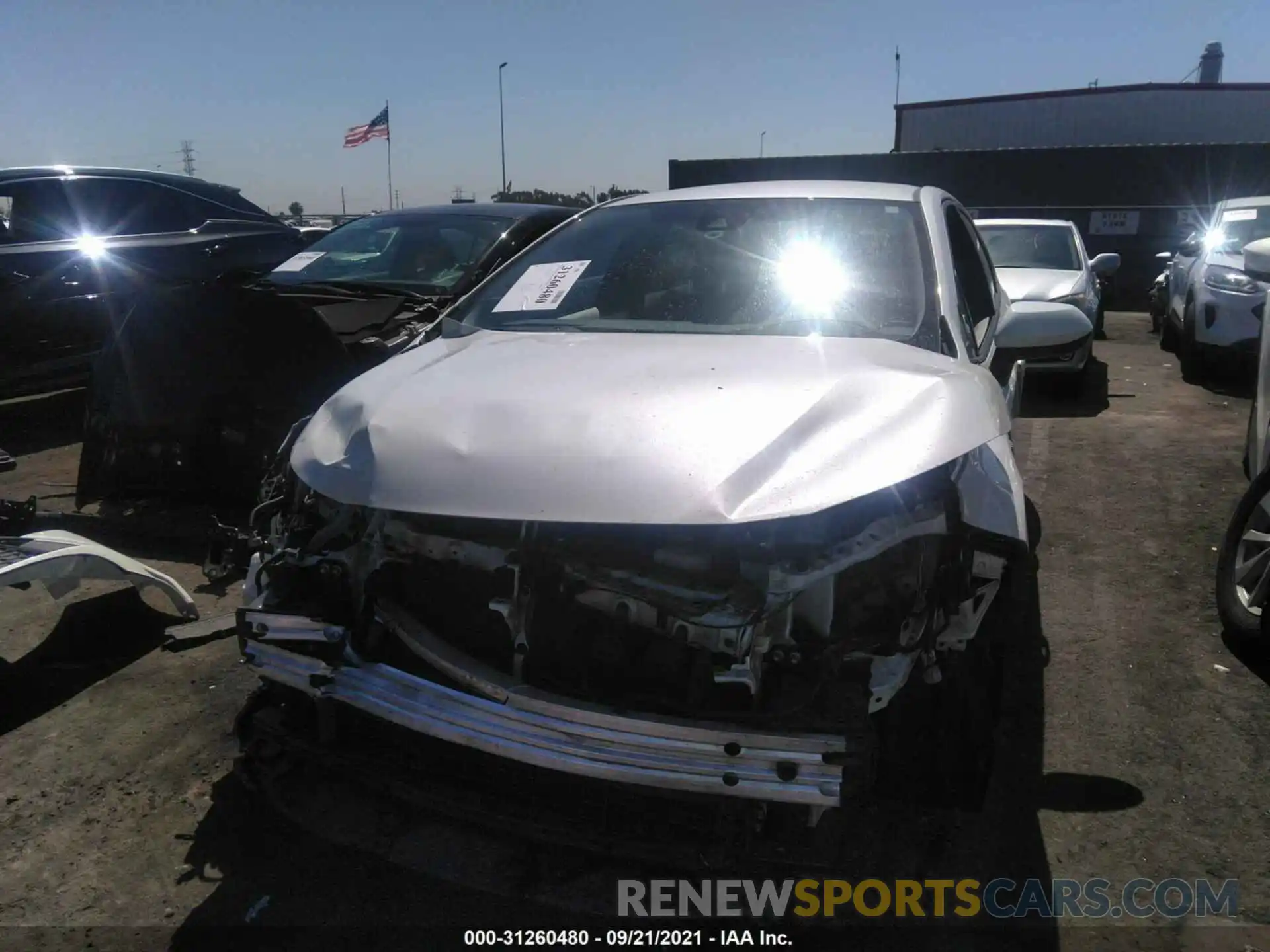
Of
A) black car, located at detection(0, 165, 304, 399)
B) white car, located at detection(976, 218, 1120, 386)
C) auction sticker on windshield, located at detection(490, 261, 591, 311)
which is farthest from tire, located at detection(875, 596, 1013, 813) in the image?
white car, located at detection(976, 218, 1120, 386)

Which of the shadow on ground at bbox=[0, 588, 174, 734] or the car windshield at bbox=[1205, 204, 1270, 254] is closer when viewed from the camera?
the shadow on ground at bbox=[0, 588, 174, 734]

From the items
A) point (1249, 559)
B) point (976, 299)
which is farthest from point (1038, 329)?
point (1249, 559)

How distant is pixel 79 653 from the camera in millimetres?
3611

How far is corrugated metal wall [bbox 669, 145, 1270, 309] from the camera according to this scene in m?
17.2

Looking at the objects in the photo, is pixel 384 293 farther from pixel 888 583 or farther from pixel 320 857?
pixel 888 583

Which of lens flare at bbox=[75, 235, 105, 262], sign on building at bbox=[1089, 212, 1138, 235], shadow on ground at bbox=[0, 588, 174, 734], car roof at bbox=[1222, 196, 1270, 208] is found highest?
sign on building at bbox=[1089, 212, 1138, 235]

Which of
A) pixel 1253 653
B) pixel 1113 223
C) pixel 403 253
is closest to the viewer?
pixel 1253 653

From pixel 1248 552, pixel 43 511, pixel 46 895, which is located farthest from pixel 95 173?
pixel 1248 552

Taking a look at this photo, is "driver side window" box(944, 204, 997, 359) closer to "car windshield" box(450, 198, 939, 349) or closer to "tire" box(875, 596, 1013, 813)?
"car windshield" box(450, 198, 939, 349)

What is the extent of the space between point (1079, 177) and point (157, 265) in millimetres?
18155

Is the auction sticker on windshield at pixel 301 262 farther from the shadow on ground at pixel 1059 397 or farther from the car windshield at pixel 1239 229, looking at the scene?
the car windshield at pixel 1239 229

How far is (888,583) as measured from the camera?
2227mm

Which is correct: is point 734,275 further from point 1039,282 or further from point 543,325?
point 1039,282

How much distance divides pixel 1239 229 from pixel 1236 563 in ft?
22.7
